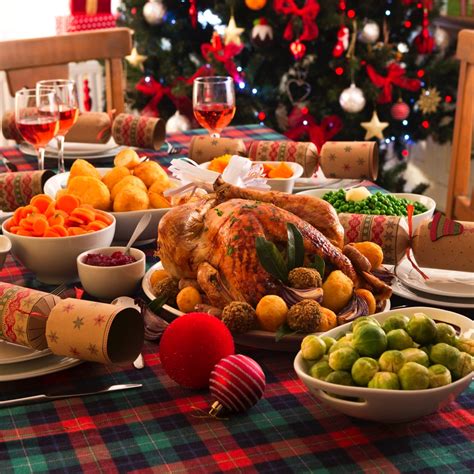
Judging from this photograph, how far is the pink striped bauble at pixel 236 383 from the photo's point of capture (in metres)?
1.03

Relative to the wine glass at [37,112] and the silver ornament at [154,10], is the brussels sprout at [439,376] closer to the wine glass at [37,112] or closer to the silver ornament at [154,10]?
the wine glass at [37,112]

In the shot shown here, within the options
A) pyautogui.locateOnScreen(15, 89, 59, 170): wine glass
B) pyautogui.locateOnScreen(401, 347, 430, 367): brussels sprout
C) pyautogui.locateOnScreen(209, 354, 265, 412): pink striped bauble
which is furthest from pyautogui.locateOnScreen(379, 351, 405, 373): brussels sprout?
pyautogui.locateOnScreen(15, 89, 59, 170): wine glass

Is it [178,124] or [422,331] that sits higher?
[422,331]

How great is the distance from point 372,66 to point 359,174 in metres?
2.13

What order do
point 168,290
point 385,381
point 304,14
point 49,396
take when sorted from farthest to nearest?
point 304,14 → point 168,290 → point 49,396 → point 385,381

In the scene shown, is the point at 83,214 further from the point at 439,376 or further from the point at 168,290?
the point at 439,376

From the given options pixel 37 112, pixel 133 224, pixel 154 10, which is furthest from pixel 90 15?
pixel 133 224

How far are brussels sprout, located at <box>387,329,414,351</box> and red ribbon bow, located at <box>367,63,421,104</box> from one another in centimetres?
306

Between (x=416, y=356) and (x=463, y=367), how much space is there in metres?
0.06

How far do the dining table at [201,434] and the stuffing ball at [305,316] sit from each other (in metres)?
0.07

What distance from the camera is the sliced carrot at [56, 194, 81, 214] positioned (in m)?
1.54

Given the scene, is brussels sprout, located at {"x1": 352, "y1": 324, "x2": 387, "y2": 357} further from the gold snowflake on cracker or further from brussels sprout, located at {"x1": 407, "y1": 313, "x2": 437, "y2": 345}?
the gold snowflake on cracker

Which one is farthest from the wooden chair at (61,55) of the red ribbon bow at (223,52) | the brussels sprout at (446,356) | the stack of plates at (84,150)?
the brussels sprout at (446,356)

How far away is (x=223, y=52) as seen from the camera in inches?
154
